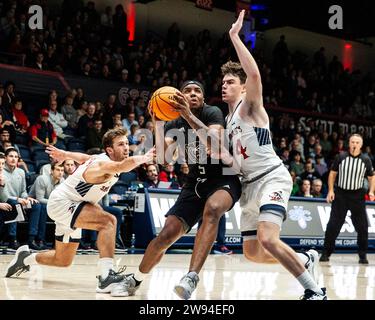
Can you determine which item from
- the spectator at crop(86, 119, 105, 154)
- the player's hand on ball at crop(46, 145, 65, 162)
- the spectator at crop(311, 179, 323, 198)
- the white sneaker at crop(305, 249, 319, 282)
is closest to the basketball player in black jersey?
the white sneaker at crop(305, 249, 319, 282)

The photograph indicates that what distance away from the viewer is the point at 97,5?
19.6 metres

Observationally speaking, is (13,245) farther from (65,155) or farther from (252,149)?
(252,149)

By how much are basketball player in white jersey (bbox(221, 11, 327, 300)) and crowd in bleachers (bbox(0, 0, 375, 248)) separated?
219 inches

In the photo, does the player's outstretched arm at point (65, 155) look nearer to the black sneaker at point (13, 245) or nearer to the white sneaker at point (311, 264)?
the white sneaker at point (311, 264)

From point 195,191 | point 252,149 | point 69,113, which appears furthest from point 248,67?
point 69,113

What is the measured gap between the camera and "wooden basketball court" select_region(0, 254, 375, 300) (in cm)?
560

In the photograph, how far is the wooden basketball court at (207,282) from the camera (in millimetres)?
5598

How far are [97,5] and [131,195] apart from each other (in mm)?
9761

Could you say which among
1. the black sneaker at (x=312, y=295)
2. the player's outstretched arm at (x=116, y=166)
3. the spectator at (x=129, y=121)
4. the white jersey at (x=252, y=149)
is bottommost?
the black sneaker at (x=312, y=295)

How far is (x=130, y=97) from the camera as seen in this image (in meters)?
16.0

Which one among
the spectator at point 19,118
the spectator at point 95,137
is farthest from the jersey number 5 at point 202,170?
the spectator at point 19,118

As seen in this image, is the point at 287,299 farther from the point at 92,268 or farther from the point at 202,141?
the point at 92,268

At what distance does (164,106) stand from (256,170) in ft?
3.20

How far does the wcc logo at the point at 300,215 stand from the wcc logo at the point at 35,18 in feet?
25.4
